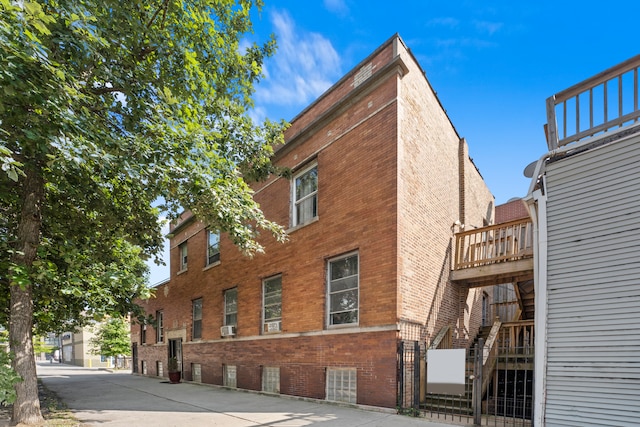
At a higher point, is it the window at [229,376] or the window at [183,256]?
the window at [183,256]

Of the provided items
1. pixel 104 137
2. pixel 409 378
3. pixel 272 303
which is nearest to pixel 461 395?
pixel 409 378

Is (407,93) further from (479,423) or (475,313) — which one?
(475,313)

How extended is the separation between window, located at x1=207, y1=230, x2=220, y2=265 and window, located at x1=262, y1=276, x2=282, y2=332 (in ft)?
14.7

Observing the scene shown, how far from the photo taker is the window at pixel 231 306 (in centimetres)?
1417

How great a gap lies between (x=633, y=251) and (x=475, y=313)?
356 inches

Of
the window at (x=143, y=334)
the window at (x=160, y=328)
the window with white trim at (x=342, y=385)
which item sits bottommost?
the window at (x=143, y=334)

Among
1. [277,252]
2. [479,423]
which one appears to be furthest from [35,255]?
[479,423]

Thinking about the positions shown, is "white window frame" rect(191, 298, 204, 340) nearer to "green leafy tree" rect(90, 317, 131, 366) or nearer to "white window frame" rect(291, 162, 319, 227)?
"white window frame" rect(291, 162, 319, 227)

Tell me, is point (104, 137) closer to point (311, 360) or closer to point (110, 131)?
point (110, 131)

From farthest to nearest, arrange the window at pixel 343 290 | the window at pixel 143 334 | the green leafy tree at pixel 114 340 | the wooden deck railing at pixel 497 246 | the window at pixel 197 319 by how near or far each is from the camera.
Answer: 1. the green leafy tree at pixel 114 340
2. the window at pixel 143 334
3. the window at pixel 197 319
4. the wooden deck railing at pixel 497 246
5. the window at pixel 343 290

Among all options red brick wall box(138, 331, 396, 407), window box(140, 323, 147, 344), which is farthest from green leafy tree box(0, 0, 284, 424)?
window box(140, 323, 147, 344)

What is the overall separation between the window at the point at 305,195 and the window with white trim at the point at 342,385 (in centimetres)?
439

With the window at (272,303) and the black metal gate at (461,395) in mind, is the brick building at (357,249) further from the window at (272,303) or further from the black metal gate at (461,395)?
the black metal gate at (461,395)

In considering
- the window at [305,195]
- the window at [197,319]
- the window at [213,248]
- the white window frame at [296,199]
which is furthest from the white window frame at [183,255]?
the window at [305,195]
